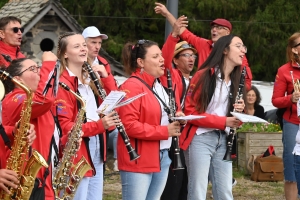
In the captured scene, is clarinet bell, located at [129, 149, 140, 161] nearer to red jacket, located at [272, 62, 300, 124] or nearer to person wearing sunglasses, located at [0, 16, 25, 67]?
red jacket, located at [272, 62, 300, 124]

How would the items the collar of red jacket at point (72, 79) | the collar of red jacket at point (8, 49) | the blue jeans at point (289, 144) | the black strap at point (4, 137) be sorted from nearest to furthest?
the black strap at point (4, 137), the collar of red jacket at point (72, 79), the blue jeans at point (289, 144), the collar of red jacket at point (8, 49)

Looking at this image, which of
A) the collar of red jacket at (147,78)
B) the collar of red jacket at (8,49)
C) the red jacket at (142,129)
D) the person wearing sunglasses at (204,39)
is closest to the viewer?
the red jacket at (142,129)

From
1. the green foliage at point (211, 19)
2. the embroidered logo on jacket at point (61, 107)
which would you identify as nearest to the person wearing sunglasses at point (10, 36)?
the embroidered logo on jacket at point (61, 107)

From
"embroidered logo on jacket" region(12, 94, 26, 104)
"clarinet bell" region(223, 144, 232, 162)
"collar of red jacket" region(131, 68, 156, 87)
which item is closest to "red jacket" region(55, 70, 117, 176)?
"collar of red jacket" region(131, 68, 156, 87)

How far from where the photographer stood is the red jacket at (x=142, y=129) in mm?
6078

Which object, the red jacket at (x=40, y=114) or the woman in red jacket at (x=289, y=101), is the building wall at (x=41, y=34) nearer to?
the woman in red jacket at (x=289, y=101)

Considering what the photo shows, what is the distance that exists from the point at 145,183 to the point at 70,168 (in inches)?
30.6

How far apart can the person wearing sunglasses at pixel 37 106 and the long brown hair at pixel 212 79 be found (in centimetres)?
189

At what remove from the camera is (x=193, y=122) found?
6613 mm

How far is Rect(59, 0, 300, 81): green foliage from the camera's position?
23.7 metres

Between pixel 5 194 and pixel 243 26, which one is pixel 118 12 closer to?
pixel 243 26

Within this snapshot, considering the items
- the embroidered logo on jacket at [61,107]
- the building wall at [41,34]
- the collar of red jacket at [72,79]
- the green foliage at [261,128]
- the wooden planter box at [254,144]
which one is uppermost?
the building wall at [41,34]

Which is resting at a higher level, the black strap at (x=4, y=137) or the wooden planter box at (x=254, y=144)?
the black strap at (x=4, y=137)

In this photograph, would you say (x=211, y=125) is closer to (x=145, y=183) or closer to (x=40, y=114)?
(x=145, y=183)
